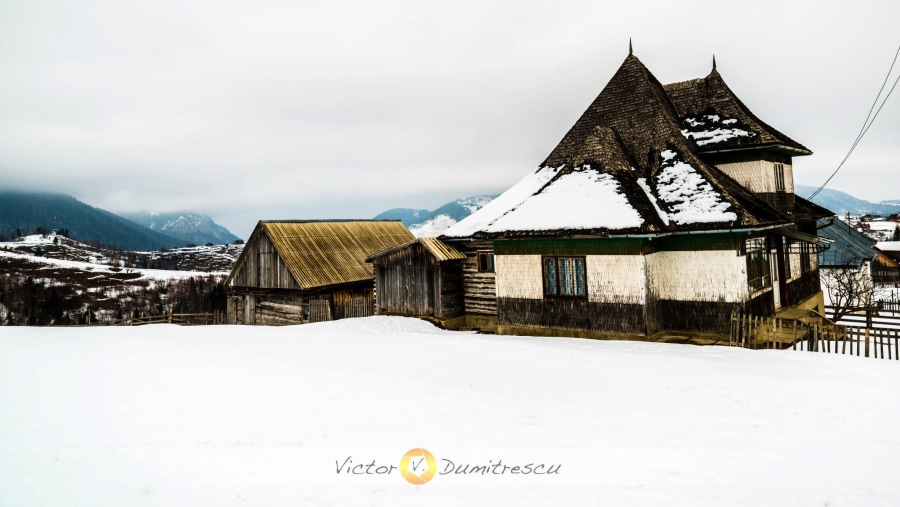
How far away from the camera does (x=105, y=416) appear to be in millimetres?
6500

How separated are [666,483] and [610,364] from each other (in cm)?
609

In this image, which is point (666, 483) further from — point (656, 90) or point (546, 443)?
point (656, 90)

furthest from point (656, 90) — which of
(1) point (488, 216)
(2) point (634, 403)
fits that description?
(2) point (634, 403)

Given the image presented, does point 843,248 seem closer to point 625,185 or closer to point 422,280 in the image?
point 625,185

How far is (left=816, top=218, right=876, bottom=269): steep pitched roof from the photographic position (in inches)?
1549

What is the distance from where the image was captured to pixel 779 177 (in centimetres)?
1930

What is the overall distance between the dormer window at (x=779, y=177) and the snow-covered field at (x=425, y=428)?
969 cm

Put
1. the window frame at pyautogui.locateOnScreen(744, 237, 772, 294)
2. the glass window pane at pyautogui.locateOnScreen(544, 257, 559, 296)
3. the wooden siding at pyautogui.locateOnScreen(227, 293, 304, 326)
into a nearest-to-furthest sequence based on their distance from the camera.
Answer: the window frame at pyautogui.locateOnScreen(744, 237, 772, 294) → the glass window pane at pyautogui.locateOnScreen(544, 257, 559, 296) → the wooden siding at pyautogui.locateOnScreen(227, 293, 304, 326)

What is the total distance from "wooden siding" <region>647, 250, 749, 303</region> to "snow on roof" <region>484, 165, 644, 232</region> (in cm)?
182

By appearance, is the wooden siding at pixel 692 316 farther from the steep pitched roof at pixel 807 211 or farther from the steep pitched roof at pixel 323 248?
the steep pitched roof at pixel 323 248

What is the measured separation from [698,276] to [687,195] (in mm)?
2711

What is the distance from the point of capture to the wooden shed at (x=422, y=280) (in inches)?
774

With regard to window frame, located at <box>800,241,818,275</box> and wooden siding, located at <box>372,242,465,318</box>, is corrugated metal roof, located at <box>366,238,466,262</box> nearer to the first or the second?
wooden siding, located at <box>372,242,465,318</box>

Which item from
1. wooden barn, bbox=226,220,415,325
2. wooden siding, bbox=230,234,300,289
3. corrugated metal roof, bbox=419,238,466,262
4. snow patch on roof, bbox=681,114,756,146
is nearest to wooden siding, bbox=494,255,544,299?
corrugated metal roof, bbox=419,238,466,262
